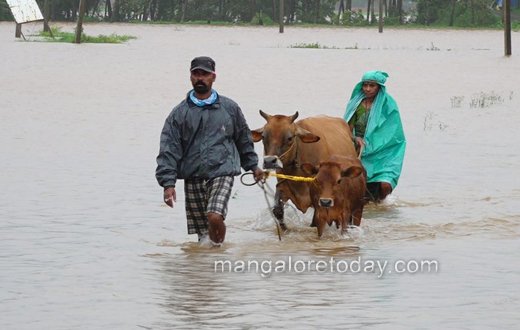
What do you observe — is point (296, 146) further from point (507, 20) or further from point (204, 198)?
point (507, 20)

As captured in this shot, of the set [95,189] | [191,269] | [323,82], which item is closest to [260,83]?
[323,82]

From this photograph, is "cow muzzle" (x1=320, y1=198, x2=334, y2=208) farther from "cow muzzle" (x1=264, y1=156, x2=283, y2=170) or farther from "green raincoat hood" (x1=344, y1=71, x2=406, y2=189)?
"green raincoat hood" (x1=344, y1=71, x2=406, y2=189)

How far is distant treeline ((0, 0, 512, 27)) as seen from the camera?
284ft

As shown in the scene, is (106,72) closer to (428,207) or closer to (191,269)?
(428,207)

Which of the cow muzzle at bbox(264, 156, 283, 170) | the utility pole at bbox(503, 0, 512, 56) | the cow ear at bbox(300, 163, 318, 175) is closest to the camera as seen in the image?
the cow muzzle at bbox(264, 156, 283, 170)

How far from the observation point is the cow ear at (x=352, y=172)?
1040 centimetres

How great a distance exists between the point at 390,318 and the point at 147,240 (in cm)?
389

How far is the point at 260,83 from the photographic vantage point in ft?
109

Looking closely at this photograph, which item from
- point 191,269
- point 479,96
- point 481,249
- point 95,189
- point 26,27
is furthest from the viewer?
point 26,27

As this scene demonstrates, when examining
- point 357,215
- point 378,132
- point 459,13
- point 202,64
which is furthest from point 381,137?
point 459,13

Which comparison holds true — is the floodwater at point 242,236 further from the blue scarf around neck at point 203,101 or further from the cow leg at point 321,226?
the blue scarf around neck at point 203,101

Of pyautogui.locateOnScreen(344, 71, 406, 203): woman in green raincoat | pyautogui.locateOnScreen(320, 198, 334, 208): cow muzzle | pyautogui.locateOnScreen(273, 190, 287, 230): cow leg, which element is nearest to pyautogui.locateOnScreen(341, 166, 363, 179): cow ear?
pyautogui.locateOnScreen(320, 198, 334, 208): cow muzzle

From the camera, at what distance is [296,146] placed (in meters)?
11.1

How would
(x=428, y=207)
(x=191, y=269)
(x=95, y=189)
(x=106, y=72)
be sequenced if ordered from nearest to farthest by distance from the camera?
1. (x=191, y=269)
2. (x=428, y=207)
3. (x=95, y=189)
4. (x=106, y=72)
